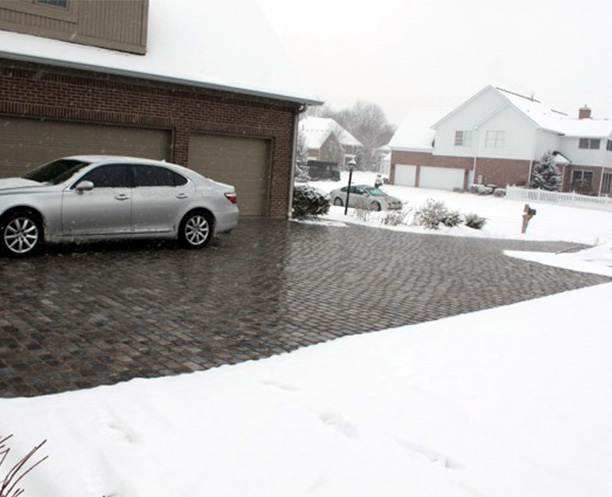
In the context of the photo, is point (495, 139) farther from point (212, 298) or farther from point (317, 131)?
point (212, 298)

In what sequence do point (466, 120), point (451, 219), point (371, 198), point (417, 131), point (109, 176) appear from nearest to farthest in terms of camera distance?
1. point (109, 176)
2. point (451, 219)
3. point (371, 198)
4. point (466, 120)
5. point (417, 131)

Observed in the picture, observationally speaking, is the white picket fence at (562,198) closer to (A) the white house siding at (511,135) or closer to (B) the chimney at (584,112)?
(A) the white house siding at (511,135)

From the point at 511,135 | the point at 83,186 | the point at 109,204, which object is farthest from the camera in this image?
the point at 511,135

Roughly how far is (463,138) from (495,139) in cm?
328

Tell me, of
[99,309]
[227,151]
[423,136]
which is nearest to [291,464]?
[99,309]

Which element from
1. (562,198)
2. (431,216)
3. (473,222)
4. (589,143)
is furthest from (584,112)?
(431,216)

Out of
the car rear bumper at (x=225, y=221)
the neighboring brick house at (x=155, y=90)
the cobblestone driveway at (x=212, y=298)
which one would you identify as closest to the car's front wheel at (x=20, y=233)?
the cobblestone driveway at (x=212, y=298)

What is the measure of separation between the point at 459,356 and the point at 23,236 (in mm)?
6727

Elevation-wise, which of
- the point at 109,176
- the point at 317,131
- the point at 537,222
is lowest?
the point at 537,222

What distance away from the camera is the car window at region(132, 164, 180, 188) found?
10812 millimetres

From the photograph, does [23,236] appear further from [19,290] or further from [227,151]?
[227,151]

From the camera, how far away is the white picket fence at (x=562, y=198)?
4066 cm

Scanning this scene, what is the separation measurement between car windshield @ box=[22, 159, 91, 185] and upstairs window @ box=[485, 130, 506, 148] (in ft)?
149

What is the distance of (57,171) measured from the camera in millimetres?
10539
